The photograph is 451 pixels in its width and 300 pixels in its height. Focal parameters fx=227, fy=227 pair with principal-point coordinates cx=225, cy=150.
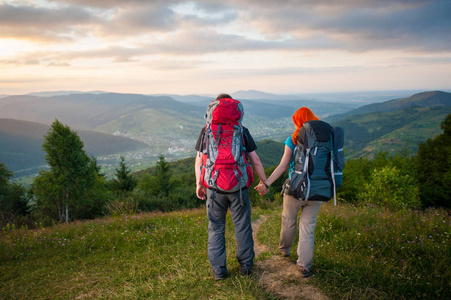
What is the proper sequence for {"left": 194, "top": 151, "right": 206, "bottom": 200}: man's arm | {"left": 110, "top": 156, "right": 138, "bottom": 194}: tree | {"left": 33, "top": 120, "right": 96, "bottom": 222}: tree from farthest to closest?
{"left": 110, "top": 156, "right": 138, "bottom": 194}: tree → {"left": 33, "top": 120, "right": 96, "bottom": 222}: tree → {"left": 194, "top": 151, "right": 206, "bottom": 200}: man's arm

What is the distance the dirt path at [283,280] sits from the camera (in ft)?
10.7

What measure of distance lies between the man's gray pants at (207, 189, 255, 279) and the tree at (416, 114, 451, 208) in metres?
30.4

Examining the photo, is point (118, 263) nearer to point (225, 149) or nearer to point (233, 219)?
point (233, 219)

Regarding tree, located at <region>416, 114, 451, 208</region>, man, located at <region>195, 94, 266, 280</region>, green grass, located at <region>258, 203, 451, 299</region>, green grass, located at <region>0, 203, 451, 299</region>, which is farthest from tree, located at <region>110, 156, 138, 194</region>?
tree, located at <region>416, 114, 451, 208</region>

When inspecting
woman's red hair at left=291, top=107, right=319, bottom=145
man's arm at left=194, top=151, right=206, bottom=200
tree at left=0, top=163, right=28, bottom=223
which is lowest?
tree at left=0, top=163, right=28, bottom=223

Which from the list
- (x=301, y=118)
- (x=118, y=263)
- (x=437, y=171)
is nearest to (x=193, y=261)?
(x=118, y=263)

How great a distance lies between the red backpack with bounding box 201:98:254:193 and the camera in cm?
348

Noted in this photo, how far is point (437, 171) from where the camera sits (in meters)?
26.6

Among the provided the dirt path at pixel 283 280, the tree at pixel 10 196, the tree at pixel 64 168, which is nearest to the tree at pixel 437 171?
the dirt path at pixel 283 280

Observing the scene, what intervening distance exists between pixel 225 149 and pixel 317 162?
147 centimetres

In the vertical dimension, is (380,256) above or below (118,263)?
above

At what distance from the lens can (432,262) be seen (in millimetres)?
4133

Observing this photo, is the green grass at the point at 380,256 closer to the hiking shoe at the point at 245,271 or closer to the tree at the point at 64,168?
the hiking shoe at the point at 245,271

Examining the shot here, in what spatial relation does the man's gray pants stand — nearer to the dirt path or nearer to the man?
the man
